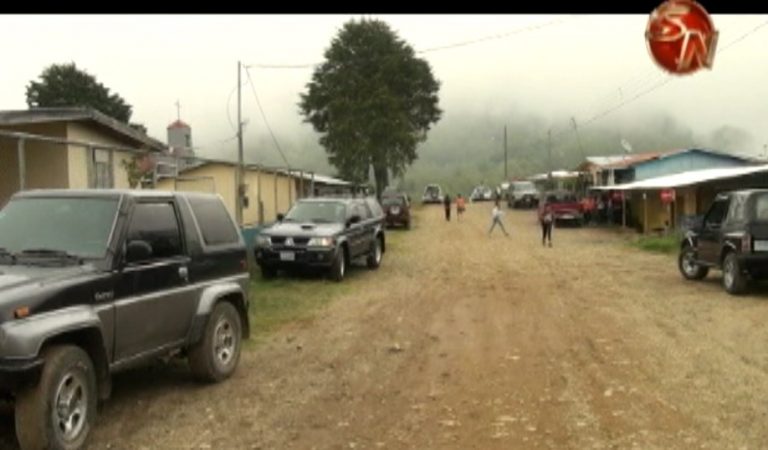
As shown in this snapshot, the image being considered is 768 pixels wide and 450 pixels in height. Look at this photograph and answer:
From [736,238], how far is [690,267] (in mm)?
2994

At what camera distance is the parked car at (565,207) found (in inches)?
1560

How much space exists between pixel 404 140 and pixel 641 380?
47531 millimetres

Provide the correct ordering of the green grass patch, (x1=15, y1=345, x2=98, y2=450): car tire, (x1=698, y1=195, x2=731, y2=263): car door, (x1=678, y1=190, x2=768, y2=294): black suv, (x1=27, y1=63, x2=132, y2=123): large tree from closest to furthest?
(x1=15, y1=345, x2=98, y2=450): car tire < (x1=678, y1=190, x2=768, y2=294): black suv < (x1=698, y1=195, x2=731, y2=263): car door < the green grass patch < (x1=27, y1=63, x2=132, y2=123): large tree

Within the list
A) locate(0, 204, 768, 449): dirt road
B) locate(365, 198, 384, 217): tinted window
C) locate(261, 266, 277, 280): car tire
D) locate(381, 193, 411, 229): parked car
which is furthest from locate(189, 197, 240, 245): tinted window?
locate(381, 193, 411, 229): parked car

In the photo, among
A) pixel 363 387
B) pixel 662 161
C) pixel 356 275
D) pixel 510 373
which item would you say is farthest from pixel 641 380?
pixel 662 161

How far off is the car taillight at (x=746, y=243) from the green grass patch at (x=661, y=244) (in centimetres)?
1096

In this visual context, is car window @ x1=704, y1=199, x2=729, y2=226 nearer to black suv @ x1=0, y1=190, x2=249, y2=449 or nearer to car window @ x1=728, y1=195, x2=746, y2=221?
car window @ x1=728, y1=195, x2=746, y2=221

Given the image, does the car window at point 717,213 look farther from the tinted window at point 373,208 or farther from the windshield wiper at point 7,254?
the windshield wiper at point 7,254

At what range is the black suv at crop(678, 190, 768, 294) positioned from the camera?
13508mm

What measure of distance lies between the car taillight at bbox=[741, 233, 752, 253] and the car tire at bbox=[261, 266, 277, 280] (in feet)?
28.5

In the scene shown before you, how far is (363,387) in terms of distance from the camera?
761cm

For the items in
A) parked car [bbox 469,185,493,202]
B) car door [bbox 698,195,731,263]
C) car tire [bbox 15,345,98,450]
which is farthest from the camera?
parked car [bbox 469,185,493,202]
